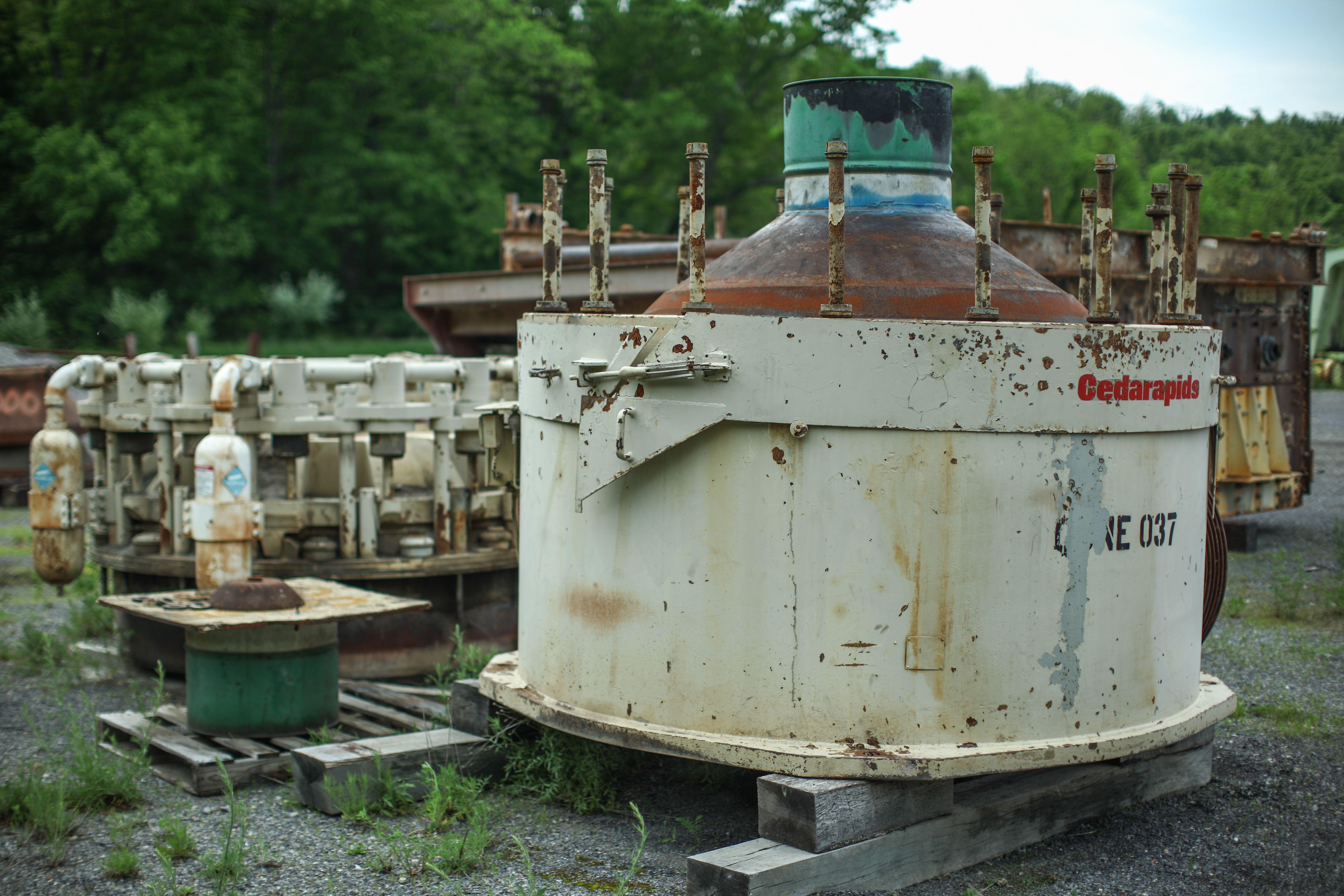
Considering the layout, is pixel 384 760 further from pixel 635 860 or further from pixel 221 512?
pixel 221 512

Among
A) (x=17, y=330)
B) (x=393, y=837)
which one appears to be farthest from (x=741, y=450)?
(x=17, y=330)

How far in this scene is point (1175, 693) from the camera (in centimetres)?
446

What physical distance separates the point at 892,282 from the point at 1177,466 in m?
1.16

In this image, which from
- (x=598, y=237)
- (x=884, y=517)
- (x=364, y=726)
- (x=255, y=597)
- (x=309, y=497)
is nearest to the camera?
(x=884, y=517)

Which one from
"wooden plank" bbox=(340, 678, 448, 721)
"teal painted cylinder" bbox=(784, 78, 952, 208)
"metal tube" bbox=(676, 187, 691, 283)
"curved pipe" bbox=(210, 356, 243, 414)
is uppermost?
"teal painted cylinder" bbox=(784, 78, 952, 208)

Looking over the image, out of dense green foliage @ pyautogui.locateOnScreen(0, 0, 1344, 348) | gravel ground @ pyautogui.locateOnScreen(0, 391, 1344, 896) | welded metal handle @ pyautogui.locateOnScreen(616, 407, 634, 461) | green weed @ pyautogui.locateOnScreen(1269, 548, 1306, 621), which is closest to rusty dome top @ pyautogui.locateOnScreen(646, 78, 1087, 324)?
welded metal handle @ pyautogui.locateOnScreen(616, 407, 634, 461)

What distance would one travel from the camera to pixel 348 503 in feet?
23.0

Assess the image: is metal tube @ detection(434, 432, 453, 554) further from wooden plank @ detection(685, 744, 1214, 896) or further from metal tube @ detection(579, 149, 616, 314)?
wooden plank @ detection(685, 744, 1214, 896)

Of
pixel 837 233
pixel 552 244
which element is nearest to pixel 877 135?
pixel 837 233

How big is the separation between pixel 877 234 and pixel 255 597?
3.03 metres

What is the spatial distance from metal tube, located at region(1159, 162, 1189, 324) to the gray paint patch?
2.80 ft

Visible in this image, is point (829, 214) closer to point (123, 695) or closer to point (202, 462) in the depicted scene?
point (202, 462)

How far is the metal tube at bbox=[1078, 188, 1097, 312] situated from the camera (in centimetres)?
443

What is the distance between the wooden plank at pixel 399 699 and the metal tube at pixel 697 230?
8.53 ft
